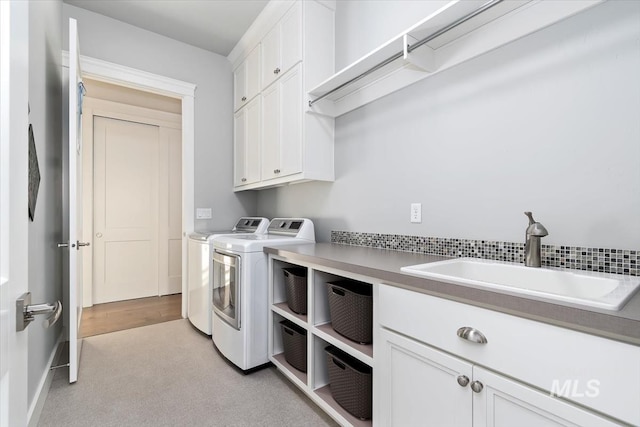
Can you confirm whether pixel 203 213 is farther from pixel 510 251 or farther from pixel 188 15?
pixel 510 251

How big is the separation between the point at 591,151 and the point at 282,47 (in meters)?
2.21

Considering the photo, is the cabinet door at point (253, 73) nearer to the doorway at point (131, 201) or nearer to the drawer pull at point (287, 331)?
the doorway at point (131, 201)

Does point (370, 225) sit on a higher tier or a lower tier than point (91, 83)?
lower

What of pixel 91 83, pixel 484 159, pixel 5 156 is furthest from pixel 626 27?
pixel 91 83

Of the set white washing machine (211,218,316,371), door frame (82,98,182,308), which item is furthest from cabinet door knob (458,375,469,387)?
door frame (82,98,182,308)

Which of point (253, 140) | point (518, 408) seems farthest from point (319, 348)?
point (253, 140)

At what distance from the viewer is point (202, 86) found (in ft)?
10.8

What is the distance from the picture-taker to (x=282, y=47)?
2496mm

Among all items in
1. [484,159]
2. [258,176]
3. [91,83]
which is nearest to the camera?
[484,159]

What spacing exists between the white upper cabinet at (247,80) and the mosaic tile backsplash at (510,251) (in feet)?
6.09

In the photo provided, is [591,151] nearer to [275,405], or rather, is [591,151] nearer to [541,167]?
[541,167]

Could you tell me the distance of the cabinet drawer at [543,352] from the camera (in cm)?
67

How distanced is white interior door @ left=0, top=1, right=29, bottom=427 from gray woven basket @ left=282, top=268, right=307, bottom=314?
53.1 inches

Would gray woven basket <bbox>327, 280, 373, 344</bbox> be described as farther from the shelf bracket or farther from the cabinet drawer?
the shelf bracket
